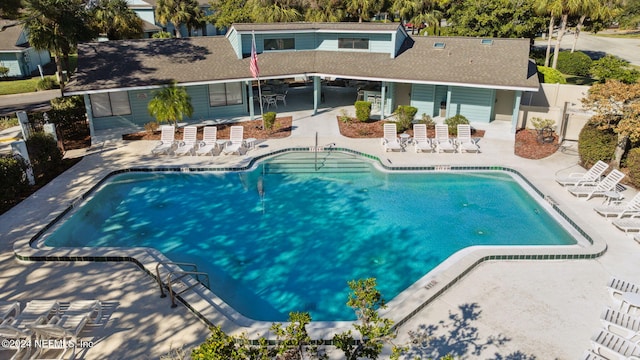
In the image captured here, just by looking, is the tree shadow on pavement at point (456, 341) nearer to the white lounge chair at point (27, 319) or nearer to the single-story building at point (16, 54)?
the white lounge chair at point (27, 319)

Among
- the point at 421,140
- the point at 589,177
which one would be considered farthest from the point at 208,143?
the point at 589,177

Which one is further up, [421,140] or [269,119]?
[269,119]

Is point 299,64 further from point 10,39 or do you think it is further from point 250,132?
point 10,39

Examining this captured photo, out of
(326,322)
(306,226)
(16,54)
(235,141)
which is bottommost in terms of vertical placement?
(306,226)

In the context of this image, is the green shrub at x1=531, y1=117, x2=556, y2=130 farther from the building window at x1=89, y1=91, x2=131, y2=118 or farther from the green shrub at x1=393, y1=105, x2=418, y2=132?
the building window at x1=89, y1=91, x2=131, y2=118

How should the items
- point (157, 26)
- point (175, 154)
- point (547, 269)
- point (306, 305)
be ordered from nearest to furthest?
point (306, 305) < point (547, 269) < point (175, 154) < point (157, 26)

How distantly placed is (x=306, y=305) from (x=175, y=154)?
12.4 m

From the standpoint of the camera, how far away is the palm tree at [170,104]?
2227cm

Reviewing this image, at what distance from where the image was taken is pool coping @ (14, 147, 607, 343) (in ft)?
33.7

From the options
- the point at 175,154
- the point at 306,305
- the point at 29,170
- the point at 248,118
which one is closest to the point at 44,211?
the point at 29,170

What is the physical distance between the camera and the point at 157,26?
59.9m

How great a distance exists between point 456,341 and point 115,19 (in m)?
35.6

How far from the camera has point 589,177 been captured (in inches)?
683

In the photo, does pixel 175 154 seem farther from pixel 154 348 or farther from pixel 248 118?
pixel 154 348
